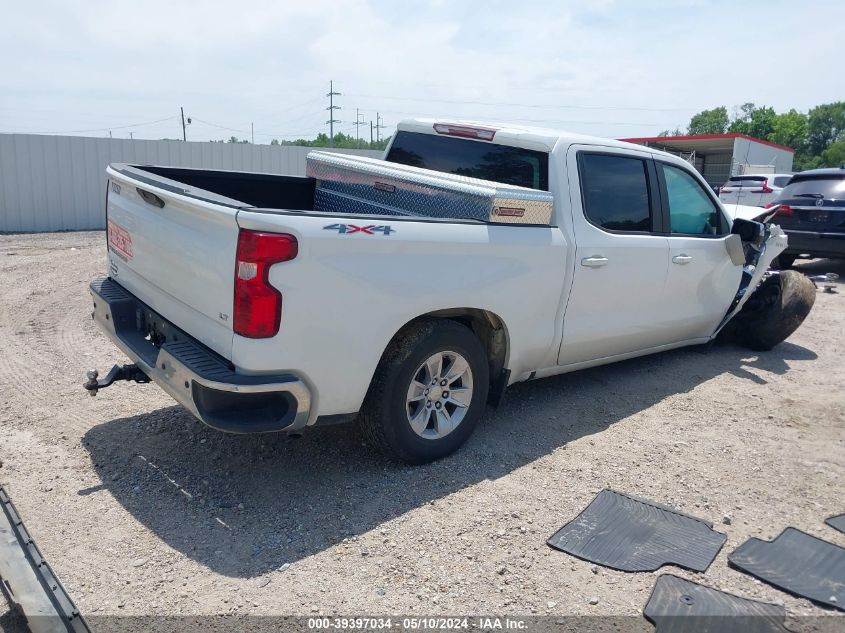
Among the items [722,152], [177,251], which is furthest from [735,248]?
[722,152]

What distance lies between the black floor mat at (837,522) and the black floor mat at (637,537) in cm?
67

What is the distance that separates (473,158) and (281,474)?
2585 millimetres

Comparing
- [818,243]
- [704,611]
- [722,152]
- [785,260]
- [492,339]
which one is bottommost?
[704,611]

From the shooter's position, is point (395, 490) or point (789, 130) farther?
point (789, 130)

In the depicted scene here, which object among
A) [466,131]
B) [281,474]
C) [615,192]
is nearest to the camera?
[281,474]

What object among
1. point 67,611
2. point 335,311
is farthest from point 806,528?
point 67,611

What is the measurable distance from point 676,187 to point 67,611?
16.4ft

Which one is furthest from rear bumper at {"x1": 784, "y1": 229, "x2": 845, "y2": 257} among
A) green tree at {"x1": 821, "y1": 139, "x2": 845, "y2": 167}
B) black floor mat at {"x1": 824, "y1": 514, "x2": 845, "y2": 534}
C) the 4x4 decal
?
green tree at {"x1": 821, "y1": 139, "x2": 845, "y2": 167}

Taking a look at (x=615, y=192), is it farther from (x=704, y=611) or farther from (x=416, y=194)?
(x=704, y=611)

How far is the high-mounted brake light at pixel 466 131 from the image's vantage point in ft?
16.5

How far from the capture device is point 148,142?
55.8ft

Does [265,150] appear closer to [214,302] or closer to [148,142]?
[148,142]

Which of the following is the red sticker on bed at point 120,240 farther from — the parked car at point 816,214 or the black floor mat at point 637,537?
the parked car at point 816,214

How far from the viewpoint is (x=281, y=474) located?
4105 millimetres
